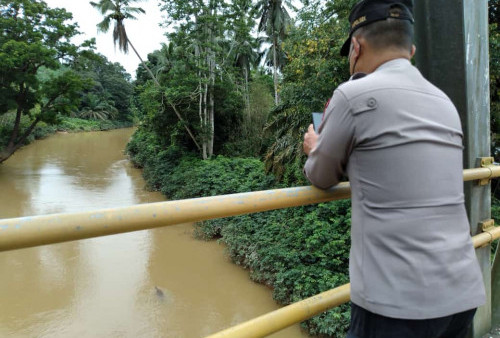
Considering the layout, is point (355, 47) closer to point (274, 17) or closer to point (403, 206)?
point (403, 206)

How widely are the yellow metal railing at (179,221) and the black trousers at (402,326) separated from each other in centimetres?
25

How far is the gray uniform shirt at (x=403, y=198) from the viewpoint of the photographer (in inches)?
31.5

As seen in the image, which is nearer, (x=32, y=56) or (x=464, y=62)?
(x=464, y=62)

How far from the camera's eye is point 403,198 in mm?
805

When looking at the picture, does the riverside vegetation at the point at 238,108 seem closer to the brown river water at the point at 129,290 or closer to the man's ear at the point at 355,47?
the brown river water at the point at 129,290

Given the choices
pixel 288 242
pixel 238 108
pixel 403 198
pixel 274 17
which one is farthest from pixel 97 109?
pixel 403 198

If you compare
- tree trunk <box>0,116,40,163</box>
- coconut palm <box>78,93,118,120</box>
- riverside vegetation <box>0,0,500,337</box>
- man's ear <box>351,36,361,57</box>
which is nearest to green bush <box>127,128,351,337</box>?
riverside vegetation <box>0,0,500,337</box>

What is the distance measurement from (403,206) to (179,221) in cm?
53

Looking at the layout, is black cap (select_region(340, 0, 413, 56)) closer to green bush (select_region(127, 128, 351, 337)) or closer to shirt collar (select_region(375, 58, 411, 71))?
shirt collar (select_region(375, 58, 411, 71))

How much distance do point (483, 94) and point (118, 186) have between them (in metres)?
15.5

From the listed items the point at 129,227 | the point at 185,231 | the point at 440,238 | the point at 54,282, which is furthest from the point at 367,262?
the point at 185,231

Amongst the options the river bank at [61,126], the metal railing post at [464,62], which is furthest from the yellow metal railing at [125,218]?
the river bank at [61,126]

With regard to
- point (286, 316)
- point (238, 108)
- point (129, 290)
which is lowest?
point (129, 290)

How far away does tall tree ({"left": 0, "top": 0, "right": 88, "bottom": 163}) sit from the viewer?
15.1 metres
